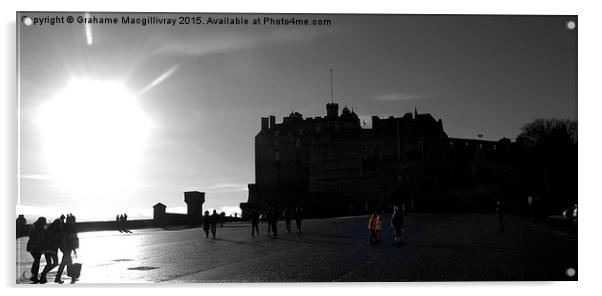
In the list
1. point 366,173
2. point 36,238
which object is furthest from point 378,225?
point 366,173

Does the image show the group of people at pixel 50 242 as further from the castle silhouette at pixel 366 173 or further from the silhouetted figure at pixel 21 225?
the castle silhouette at pixel 366 173

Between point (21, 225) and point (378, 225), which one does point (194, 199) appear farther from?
point (378, 225)

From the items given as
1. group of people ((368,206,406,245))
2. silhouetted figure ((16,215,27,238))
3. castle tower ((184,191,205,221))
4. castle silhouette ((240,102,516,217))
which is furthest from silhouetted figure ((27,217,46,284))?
castle silhouette ((240,102,516,217))

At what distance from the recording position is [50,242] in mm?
10812

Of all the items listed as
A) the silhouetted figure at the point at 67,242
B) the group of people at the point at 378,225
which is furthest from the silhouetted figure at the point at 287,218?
the silhouetted figure at the point at 67,242

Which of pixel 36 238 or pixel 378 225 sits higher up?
pixel 36 238

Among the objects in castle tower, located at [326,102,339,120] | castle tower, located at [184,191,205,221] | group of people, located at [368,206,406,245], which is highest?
castle tower, located at [326,102,339,120]

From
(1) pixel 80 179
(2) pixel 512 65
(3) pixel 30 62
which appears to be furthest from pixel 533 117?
(3) pixel 30 62

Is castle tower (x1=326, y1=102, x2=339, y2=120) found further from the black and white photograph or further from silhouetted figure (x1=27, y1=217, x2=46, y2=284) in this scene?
silhouetted figure (x1=27, y1=217, x2=46, y2=284)

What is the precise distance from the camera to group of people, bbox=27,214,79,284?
10.7 metres

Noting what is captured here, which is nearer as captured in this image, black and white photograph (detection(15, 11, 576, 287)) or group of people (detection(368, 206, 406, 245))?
black and white photograph (detection(15, 11, 576, 287))

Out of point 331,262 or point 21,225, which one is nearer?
point 21,225

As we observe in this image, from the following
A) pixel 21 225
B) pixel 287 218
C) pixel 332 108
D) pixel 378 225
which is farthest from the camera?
pixel 287 218

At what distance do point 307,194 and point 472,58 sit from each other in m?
47.6
